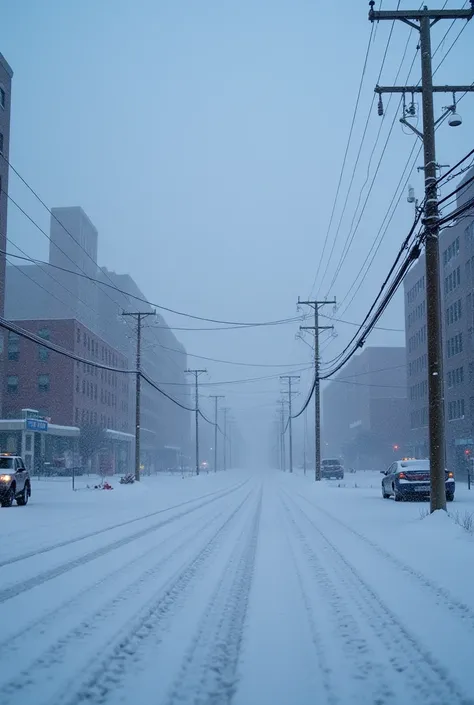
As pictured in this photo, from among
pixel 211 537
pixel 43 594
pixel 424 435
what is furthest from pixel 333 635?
pixel 424 435

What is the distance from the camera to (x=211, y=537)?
1484cm

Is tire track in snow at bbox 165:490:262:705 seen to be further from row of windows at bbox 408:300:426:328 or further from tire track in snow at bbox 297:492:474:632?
row of windows at bbox 408:300:426:328

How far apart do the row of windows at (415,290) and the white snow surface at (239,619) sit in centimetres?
6873

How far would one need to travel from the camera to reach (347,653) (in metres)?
6.26

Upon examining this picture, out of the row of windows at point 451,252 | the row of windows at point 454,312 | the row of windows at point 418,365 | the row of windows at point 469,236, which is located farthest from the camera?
the row of windows at point 418,365

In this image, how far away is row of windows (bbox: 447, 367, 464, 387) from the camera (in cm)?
6469

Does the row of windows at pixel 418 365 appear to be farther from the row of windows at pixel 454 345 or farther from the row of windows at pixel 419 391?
the row of windows at pixel 454 345

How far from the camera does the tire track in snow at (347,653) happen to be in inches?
210

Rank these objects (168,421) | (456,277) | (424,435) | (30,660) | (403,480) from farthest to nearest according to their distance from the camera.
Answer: (168,421) < (424,435) < (456,277) < (403,480) < (30,660)

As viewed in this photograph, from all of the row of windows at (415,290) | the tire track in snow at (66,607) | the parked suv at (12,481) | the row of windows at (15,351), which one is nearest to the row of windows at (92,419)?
the row of windows at (15,351)

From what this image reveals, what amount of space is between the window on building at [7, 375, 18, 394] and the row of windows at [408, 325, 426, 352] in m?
43.2

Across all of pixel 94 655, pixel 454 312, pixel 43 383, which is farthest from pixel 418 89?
pixel 43 383

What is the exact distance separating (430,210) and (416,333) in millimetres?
68678

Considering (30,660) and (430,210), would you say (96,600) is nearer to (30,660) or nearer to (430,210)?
(30,660)
